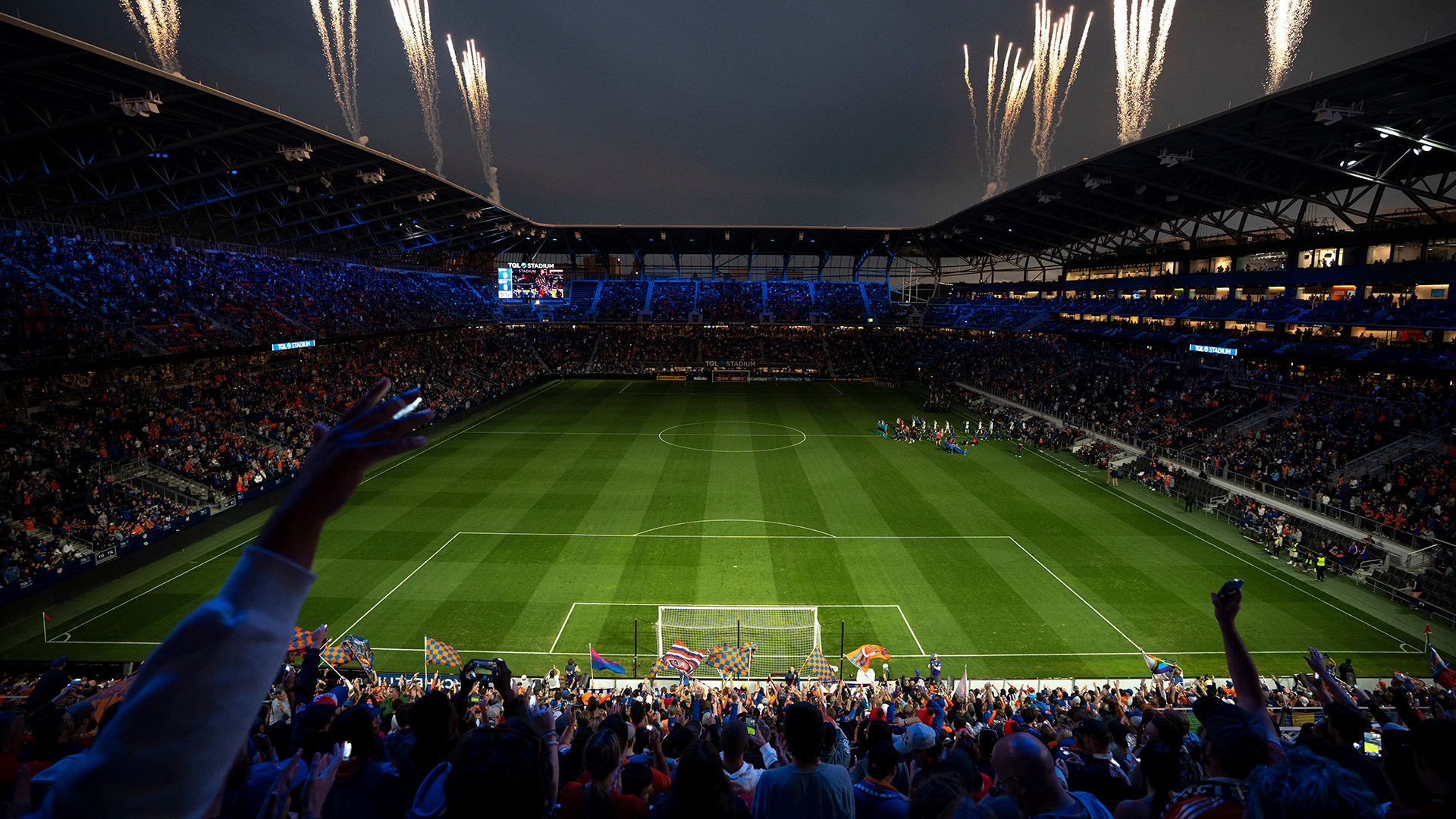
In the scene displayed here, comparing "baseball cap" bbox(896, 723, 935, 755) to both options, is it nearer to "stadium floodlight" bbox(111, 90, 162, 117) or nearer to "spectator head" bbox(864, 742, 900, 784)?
"spectator head" bbox(864, 742, 900, 784)

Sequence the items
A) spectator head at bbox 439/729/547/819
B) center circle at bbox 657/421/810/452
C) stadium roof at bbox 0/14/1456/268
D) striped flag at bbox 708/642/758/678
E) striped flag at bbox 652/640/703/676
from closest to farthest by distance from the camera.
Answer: spectator head at bbox 439/729/547/819, striped flag at bbox 652/640/703/676, striped flag at bbox 708/642/758/678, stadium roof at bbox 0/14/1456/268, center circle at bbox 657/421/810/452

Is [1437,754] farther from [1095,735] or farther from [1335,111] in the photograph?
[1335,111]

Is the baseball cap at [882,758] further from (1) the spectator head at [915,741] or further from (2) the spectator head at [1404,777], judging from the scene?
(2) the spectator head at [1404,777]

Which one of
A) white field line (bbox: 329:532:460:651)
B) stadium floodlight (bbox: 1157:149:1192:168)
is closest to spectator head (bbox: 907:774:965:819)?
white field line (bbox: 329:532:460:651)

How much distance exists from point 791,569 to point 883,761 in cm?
1668

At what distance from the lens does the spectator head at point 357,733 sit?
4.22m

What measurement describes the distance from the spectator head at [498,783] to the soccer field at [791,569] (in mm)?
14847

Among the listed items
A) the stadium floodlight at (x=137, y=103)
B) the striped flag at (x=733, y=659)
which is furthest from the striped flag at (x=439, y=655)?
the stadium floodlight at (x=137, y=103)

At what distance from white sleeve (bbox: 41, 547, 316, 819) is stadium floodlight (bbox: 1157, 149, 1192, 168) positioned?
40.2 m

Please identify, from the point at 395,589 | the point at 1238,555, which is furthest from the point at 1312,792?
the point at 1238,555

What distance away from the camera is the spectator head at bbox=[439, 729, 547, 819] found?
192 centimetres

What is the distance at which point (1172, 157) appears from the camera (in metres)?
32.3

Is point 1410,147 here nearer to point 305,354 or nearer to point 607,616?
point 607,616

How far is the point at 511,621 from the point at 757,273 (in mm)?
72441
